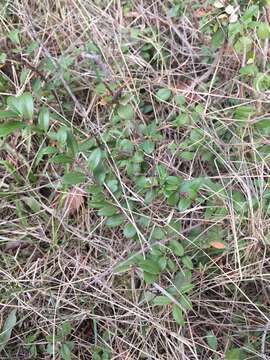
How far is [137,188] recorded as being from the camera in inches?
55.5

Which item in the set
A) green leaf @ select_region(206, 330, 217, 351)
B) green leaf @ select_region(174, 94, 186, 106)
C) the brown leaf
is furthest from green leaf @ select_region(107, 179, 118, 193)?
green leaf @ select_region(206, 330, 217, 351)

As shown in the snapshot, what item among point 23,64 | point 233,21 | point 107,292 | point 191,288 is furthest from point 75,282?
point 233,21

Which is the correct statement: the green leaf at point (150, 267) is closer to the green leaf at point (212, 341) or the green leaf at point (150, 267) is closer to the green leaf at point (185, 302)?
the green leaf at point (185, 302)

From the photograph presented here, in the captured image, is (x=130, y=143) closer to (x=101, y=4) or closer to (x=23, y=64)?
(x=23, y=64)

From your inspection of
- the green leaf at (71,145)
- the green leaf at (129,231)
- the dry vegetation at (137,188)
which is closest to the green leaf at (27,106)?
the dry vegetation at (137,188)

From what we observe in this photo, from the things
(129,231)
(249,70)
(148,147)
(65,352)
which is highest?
(249,70)

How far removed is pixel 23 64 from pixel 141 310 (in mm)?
800

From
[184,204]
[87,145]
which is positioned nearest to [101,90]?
[87,145]

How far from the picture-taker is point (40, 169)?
1.54m

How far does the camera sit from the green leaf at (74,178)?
1317mm

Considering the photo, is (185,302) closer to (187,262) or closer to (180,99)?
(187,262)

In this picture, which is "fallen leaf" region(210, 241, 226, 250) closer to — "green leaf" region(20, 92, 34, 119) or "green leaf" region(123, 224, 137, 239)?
"green leaf" region(123, 224, 137, 239)

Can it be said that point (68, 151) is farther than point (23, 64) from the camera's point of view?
No

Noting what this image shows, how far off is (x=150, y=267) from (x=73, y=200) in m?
0.31
